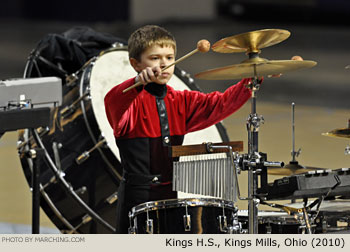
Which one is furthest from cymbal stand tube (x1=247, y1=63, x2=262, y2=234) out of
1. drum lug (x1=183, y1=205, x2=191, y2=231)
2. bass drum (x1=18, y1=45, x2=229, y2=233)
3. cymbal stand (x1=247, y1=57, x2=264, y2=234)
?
bass drum (x1=18, y1=45, x2=229, y2=233)

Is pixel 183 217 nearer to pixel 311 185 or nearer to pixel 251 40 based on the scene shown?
pixel 311 185

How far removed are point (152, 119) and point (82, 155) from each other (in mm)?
1005

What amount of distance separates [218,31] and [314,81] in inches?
239

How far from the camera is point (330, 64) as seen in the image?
12.7 meters

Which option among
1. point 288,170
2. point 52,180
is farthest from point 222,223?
point 52,180

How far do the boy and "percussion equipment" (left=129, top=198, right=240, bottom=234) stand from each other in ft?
0.90

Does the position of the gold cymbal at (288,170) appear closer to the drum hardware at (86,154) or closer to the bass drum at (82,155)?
the bass drum at (82,155)

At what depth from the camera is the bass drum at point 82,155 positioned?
4.56 metres

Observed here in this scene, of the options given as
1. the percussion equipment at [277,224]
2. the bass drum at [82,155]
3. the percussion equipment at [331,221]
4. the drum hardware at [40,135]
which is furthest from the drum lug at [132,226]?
the drum hardware at [40,135]

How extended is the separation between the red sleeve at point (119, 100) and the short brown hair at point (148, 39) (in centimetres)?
17

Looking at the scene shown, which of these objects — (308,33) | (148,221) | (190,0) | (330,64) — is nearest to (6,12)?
(190,0)

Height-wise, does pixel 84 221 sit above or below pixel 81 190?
below

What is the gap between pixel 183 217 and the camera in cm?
340

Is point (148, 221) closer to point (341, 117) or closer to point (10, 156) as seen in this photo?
point (10, 156)
